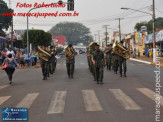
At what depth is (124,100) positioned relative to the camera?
28.3 feet

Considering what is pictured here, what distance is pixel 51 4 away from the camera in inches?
1030

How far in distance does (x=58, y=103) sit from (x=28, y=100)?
1298 millimetres

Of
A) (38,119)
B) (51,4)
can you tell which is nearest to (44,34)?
(51,4)

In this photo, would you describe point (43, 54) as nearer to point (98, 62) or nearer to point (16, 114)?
point (98, 62)

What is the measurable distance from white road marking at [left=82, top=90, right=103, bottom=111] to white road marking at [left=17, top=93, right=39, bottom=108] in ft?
5.46

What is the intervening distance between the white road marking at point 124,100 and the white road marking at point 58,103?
1.70m

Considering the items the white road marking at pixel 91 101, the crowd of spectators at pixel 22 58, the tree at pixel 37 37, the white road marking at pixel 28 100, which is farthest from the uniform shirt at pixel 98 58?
the tree at pixel 37 37

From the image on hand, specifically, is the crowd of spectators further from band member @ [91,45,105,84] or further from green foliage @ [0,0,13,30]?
green foliage @ [0,0,13,30]

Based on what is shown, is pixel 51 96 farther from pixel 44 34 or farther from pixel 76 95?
pixel 44 34

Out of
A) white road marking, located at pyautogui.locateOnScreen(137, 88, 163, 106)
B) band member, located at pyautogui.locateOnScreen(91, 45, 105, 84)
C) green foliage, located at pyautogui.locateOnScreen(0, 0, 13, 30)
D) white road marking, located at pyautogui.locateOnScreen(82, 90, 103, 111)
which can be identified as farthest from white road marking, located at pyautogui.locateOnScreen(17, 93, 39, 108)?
green foliage, located at pyautogui.locateOnScreen(0, 0, 13, 30)

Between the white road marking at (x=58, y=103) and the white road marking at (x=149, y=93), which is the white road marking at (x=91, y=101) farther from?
the white road marking at (x=149, y=93)

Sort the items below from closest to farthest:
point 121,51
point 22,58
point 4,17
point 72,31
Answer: point 121,51 → point 22,58 → point 4,17 → point 72,31

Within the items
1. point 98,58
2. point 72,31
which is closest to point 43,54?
point 98,58

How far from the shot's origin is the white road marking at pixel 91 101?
755cm
